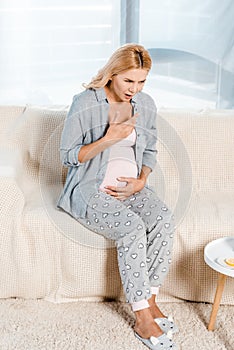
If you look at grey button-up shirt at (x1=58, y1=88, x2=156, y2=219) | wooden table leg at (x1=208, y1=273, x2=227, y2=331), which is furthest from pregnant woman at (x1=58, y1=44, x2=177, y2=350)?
wooden table leg at (x1=208, y1=273, x2=227, y2=331)

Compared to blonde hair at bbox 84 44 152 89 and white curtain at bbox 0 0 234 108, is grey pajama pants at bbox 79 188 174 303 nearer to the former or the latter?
blonde hair at bbox 84 44 152 89

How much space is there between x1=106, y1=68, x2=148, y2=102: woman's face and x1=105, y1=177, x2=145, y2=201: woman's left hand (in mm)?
277

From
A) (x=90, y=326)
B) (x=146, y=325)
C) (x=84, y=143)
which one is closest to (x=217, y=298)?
(x=146, y=325)

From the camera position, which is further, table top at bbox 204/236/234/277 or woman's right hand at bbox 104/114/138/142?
woman's right hand at bbox 104/114/138/142

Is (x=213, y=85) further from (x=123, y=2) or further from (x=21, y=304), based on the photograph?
(x=21, y=304)

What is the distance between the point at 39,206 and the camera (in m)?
2.27

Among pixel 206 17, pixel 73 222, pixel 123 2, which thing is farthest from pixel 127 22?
pixel 73 222

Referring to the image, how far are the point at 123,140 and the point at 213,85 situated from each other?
3.56ft

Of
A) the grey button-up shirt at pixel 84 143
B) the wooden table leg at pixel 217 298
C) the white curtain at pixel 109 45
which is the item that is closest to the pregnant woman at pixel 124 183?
the grey button-up shirt at pixel 84 143

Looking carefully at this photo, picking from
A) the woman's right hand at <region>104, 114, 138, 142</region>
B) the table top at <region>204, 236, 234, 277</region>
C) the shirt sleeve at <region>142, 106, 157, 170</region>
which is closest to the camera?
the table top at <region>204, 236, 234, 277</region>

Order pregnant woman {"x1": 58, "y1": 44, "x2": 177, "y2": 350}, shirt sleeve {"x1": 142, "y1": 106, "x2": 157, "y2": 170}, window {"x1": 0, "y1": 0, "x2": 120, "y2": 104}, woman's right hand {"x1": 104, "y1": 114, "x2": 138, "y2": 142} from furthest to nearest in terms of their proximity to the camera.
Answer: window {"x1": 0, "y1": 0, "x2": 120, "y2": 104} < shirt sleeve {"x1": 142, "y1": 106, "x2": 157, "y2": 170} < woman's right hand {"x1": 104, "y1": 114, "x2": 138, "y2": 142} < pregnant woman {"x1": 58, "y1": 44, "x2": 177, "y2": 350}

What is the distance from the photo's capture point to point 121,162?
2219mm

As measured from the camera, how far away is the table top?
1924mm

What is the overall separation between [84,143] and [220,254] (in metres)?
0.60
